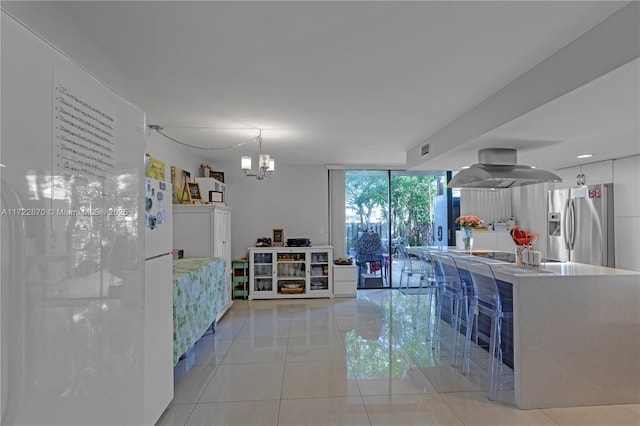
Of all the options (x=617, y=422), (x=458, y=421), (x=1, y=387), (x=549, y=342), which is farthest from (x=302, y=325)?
(x=1, y=387)

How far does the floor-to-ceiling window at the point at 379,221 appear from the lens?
6.61 metres

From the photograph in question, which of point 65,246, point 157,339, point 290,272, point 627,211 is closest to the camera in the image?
point 65,246

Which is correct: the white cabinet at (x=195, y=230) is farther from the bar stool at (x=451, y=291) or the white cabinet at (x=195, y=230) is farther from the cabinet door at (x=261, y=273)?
the bar stool at (x=451, y=291)

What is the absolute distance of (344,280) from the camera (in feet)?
19.5

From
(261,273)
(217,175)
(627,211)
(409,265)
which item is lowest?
(261,273)

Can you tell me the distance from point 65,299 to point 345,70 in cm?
203

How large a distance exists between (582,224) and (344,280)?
3.56 meters

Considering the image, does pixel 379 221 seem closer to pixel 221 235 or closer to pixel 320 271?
pixel 320 271

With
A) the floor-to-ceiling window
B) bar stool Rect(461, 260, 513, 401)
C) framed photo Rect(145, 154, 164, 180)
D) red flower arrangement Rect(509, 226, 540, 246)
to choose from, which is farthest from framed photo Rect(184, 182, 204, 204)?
red flower arrangement Rect(509, 226, 540, 246)

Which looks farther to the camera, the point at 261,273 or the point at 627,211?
the point at 261,273

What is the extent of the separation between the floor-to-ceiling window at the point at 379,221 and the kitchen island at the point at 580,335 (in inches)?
163

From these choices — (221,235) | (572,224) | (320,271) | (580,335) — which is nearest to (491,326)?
(580,335)

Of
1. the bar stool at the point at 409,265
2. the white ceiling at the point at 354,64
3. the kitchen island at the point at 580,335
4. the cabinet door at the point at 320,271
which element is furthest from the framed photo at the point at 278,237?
the kitchen island at the point at 580,335

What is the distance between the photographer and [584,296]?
97.3 inches
